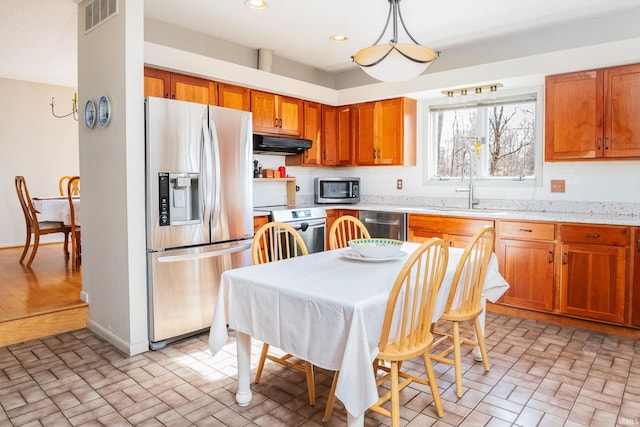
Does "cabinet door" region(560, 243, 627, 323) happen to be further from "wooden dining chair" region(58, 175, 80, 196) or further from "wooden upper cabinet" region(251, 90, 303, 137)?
"wooden dining chair" region(58, 175, 80, 196)

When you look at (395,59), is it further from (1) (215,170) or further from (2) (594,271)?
(2) (594,271)

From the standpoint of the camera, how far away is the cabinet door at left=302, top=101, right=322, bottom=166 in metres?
4.84

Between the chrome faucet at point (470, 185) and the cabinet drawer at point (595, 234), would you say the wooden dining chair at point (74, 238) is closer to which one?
the chrome faucet at point (470, 185)

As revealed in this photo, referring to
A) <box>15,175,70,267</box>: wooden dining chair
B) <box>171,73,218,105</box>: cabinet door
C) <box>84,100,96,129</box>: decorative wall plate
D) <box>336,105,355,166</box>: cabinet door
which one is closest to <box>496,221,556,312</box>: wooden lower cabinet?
<box>336,105,355,166</box>: cabinet door

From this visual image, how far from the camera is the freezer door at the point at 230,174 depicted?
A: 317 cm

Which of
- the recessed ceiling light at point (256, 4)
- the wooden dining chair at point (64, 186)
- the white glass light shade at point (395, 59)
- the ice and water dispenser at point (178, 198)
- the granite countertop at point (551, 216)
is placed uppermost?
the recessed ceiling light at point (256, 4)

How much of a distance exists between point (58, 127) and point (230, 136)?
4.70 metres

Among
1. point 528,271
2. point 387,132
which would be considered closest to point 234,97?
point 387,132

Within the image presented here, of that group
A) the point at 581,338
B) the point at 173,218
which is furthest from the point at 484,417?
the point at 173,218

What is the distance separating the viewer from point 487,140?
14.6ft

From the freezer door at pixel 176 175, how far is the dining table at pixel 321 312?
3.28 ft

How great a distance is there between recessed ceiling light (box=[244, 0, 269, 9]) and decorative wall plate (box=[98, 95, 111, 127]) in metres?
1.27

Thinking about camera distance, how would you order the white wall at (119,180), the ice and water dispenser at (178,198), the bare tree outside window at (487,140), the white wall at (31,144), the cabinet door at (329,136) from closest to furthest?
the white wall at (119,180) → the ice and water dispenser at (178,198) → the bare tree outside window at (487,140) → the cabinet door at (329,136) → the white wall at (31,144)

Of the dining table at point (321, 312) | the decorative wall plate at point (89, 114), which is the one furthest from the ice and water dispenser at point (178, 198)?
the dining table at point (321, 312)
